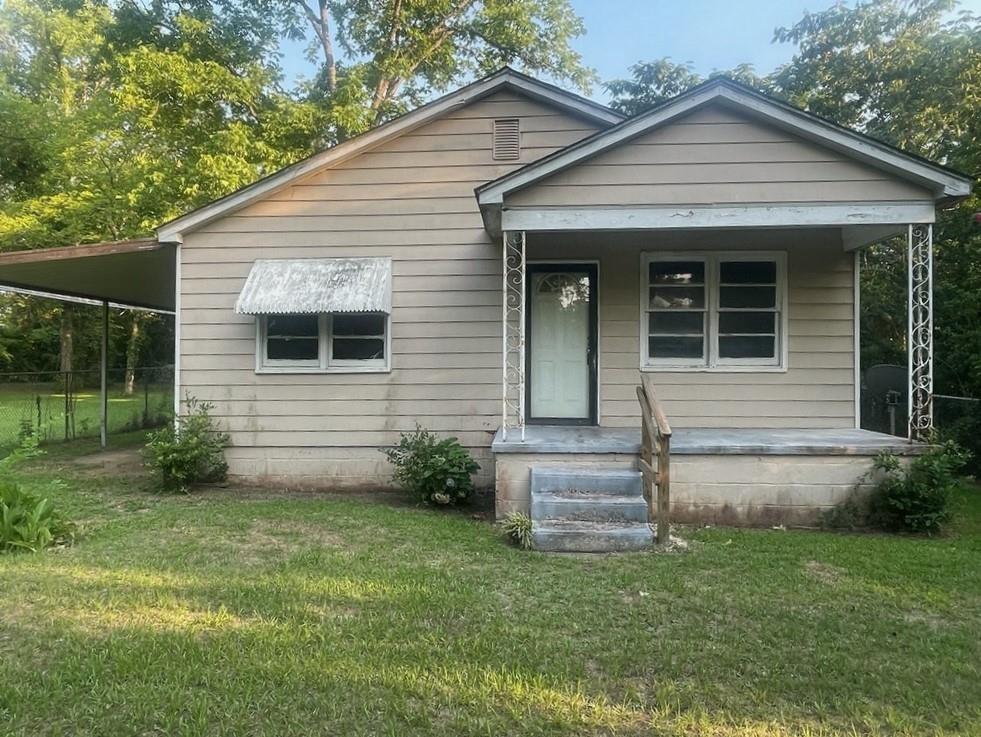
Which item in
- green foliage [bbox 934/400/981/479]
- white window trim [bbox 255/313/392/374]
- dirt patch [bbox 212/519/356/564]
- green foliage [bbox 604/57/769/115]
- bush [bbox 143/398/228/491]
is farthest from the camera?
green foliage [bbox 604/57/769/115]

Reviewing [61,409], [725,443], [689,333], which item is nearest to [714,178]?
[689,333]

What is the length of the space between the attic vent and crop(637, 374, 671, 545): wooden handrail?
3345mm

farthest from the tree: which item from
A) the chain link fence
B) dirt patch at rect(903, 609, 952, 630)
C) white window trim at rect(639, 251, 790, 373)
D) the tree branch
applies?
dirt patch at rect(903, 609, 952, 630)

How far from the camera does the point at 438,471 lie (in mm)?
6605

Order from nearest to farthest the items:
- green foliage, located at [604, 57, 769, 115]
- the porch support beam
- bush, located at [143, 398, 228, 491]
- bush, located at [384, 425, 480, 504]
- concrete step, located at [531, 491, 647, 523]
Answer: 1. concrete step, located at [531, 491, 647, 523]
2. the porch support beam
3. bush, located at [384, 425, 480, 504]
4. bush, located at [143, 398, 228, 491]
5. green foliage, located at [604, 57, 769, 115]

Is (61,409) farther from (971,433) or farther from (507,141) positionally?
(971,433)

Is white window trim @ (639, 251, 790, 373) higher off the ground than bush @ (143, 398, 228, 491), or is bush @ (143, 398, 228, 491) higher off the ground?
white window trim @ (639, 251, 790, 373)

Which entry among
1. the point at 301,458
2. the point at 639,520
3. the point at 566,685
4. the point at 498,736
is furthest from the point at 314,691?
the point at 301,458

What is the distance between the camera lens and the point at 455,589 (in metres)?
4.15

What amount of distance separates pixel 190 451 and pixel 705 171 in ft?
20.4

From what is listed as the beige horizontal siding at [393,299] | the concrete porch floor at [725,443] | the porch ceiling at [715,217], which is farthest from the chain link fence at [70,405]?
the porch ceiling at [715,217]

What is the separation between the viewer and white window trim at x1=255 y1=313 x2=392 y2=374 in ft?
25.3

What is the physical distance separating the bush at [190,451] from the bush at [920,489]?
6.99 m

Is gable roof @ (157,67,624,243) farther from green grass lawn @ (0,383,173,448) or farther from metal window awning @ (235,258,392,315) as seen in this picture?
green grass lawn @ (0,383,173,448)
